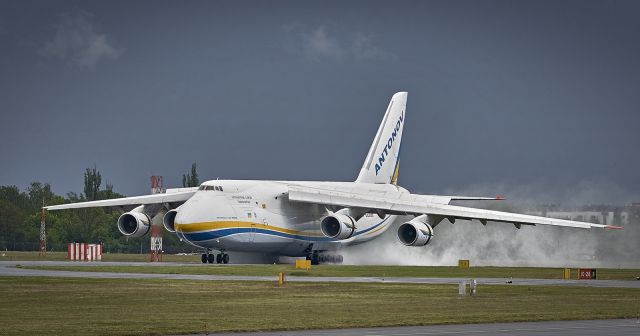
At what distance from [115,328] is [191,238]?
37344 mm

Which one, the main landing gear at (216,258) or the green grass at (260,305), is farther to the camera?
the main landing gear at (216,258)

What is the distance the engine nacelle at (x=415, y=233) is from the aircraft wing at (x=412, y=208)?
41.6 inches

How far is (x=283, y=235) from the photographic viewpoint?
7138 cm

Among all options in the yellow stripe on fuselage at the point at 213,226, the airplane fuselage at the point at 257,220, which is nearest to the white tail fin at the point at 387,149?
the airplane fuselage at the point at 257,220

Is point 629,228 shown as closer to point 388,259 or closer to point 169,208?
point 388,259

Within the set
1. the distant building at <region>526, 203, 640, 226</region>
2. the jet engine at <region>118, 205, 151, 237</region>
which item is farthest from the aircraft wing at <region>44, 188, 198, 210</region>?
the distant building at <region>526, 203, 640, 226</region>

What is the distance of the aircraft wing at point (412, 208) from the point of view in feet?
219

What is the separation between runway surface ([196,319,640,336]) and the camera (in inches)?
1086

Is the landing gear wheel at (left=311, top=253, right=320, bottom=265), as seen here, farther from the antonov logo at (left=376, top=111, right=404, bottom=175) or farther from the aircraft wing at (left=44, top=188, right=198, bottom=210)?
the antonov logo at (left=376, top=111, right=404, bottom=175)

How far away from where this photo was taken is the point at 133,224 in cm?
7256

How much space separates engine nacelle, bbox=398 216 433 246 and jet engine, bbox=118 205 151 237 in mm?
15773

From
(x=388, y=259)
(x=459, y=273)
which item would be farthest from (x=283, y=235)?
(x=459, y=273)

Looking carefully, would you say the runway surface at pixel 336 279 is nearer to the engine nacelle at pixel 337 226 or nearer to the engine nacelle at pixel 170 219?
the engine nacelle at pixel 337 226

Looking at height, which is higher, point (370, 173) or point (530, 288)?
point (370, 173)
